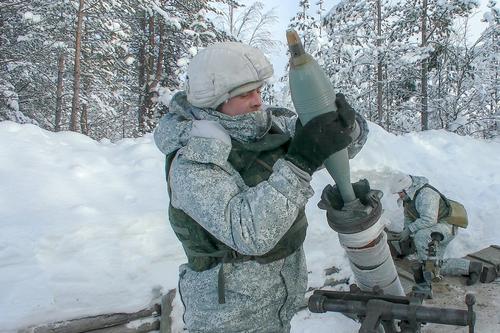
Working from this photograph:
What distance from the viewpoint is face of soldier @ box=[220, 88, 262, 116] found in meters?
1.72

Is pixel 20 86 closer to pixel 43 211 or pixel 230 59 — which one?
pixel 43 211

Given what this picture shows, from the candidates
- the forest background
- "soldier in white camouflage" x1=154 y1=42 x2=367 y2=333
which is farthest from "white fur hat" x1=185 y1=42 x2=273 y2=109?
the forest background

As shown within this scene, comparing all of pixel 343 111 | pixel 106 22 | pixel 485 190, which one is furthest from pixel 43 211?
pixel 106 22

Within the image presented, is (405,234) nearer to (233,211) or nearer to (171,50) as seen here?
(233,211)

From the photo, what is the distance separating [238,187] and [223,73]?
0.42 meters

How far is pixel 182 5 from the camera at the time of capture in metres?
14.1

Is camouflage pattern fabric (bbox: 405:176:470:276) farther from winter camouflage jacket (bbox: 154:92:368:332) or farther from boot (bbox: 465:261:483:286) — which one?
winter camouflage jacket (bbox: 154:92:368:332)

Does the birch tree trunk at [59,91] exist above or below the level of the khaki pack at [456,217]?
above

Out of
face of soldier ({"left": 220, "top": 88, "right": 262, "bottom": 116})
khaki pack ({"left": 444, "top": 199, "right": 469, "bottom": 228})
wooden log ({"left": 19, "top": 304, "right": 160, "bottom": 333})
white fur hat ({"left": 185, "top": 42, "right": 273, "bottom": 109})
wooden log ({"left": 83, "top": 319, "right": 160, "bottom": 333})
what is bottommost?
wooden log ({"left": 83, "top": 319, "right": 160, "bottom": 333})

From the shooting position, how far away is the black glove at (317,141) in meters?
1.48

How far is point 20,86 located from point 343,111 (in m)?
14.9

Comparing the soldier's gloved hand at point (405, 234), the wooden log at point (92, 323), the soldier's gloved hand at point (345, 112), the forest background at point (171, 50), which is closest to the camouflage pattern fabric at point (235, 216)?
the soldier's gloved hand at point (345, 112)

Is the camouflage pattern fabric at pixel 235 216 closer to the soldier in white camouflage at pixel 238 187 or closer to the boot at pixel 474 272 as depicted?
A: the soldier in white camouflage at pixel 238 187

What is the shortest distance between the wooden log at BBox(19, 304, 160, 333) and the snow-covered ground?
0.17ft
